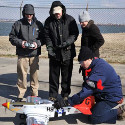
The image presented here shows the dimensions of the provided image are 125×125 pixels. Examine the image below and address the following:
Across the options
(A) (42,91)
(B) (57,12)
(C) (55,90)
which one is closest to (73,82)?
(A) (42,91)

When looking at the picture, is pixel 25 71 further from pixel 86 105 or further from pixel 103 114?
pixel 103 114

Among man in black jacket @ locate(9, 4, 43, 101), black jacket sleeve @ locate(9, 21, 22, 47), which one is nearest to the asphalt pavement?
man in black jacket @ locate(9, 4, 43, 101)

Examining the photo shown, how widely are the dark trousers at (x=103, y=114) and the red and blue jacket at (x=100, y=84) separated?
0.11m

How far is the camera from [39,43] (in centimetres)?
511

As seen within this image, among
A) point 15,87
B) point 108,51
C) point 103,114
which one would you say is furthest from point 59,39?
point 108,51

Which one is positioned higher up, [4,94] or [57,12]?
[57,12]

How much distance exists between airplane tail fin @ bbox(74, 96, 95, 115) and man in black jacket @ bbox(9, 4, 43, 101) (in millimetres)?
1239

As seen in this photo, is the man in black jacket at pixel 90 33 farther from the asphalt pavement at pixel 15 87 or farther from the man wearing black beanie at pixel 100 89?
the asphalt pavement at pixel 15 87

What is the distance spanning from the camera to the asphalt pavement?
14.7 feet

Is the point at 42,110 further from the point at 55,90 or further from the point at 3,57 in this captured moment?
the point at 3,57

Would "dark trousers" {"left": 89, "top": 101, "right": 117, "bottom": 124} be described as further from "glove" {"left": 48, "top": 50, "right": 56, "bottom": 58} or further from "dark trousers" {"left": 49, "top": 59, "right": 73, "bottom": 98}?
"glove" {"left": 48, "top": 50, "right": 56, "bottom": 58}

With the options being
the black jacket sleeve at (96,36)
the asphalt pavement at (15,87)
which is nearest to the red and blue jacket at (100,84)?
the asphalt pavement at (15,87)

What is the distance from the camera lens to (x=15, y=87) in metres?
6.47

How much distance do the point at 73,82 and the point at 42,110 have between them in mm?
2817
